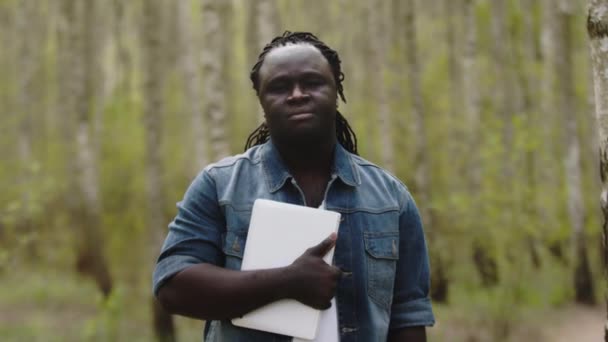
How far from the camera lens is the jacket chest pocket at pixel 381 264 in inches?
83.5

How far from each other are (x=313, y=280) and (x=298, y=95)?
544mm

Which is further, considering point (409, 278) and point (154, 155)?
point (154, 155)

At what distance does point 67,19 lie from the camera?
37.6 ft

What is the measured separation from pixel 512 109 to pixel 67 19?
10.4 metres

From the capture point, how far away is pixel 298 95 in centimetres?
204

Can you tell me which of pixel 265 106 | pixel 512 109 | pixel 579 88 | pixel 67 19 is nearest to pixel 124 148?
pixel 67 19

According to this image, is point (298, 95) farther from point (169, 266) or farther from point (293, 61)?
point (169, 266)

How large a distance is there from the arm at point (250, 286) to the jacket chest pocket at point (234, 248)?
100 millimetres

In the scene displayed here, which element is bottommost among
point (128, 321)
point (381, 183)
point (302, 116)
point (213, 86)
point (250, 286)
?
point (128, 321)

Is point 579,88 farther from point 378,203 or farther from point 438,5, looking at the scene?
point 378,203

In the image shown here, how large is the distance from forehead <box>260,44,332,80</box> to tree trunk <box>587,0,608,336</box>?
0.97 metres

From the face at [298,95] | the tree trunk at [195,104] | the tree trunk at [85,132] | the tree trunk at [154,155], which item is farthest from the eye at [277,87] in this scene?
the tree trunk at [85,132]

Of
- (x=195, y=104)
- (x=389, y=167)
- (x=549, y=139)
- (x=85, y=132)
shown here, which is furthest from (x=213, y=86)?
(x=549, y=139)

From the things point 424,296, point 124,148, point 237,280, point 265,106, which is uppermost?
point 265,106
